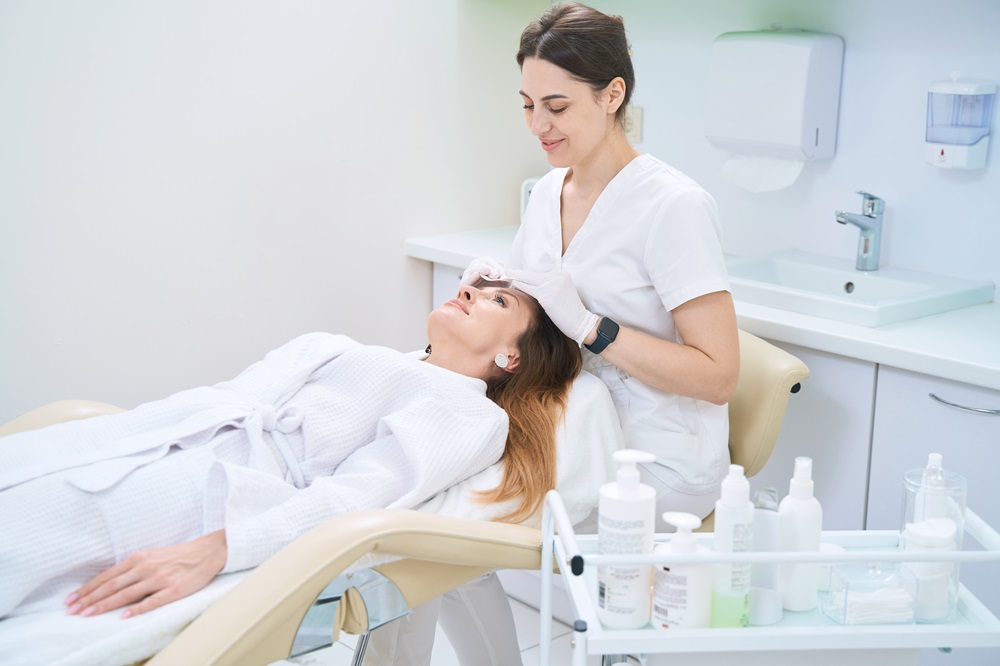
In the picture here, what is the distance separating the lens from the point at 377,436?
1.66 metres

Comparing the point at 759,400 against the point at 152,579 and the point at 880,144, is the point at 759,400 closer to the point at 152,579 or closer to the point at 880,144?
the point at 880,144

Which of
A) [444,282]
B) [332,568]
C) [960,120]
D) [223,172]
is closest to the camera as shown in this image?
[332,568]

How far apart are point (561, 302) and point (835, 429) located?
653 millimetres

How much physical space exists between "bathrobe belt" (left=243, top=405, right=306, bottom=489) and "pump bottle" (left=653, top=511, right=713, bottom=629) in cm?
65

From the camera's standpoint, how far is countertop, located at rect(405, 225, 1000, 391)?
180 cm

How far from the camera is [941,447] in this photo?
6.10 feet

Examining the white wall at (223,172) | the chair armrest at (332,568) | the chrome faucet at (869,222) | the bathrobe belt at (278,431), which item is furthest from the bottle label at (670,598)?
the white wall at (223,172)

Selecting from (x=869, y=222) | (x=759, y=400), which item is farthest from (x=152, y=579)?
(x=869, y=222)

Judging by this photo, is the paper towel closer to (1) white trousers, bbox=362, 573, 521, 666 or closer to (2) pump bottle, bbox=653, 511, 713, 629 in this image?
(1) white trousers, bbox=362, 573, 521, 666

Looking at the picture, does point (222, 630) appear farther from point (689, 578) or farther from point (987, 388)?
point (987, 388)

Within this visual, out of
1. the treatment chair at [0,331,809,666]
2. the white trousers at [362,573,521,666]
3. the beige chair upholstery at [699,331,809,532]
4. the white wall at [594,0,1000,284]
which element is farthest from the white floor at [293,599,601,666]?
the white wall at [594,0,1000,284]

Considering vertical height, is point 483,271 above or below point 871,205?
below

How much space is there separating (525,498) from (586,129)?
0.65 m

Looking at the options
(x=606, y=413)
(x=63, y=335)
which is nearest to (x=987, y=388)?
(x=606, y=413)
